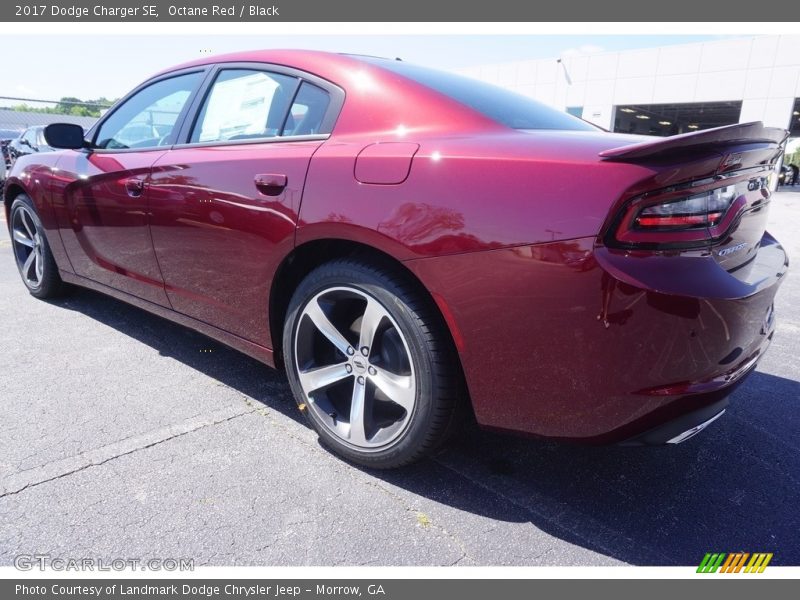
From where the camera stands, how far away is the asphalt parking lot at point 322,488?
1.71 metres

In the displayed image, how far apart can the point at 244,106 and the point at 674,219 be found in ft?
6.31

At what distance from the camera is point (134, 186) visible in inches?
110

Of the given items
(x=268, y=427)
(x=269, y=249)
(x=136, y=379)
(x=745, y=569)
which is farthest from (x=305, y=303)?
(x=745, y=569)

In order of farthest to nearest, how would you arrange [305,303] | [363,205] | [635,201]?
[305,303] < [363,205] < [635,201]

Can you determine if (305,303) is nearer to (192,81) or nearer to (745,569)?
(192,81)

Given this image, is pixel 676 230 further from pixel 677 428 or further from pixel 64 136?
pixel 64 136

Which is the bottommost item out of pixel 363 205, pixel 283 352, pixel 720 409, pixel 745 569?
pixel 745 569

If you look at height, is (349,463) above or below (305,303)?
below

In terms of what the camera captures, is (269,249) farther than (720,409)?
Yes

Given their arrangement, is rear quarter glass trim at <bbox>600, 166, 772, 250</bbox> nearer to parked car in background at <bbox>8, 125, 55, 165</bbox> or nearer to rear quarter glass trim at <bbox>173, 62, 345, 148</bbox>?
rear quarter glass trim at <bbox>173, 62, 345, 148</bbox>

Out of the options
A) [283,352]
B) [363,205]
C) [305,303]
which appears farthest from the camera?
[283,352]

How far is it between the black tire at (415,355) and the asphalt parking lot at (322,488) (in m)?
0.18

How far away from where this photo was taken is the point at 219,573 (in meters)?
1.61

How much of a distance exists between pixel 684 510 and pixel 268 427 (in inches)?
65.8
